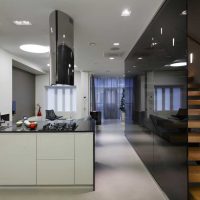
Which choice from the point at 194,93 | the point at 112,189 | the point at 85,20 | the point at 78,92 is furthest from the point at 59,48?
the point at 78,92

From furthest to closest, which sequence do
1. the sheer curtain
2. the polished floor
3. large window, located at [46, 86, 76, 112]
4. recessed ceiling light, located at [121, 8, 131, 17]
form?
the sheer curtain → large window, located at [46, 86, 76, 112] → recessed ceiling light, located at [121, 8, 131, 17] → the polished floor

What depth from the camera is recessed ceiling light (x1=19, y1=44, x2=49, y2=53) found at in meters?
5.45

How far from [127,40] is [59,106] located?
23.1 ft

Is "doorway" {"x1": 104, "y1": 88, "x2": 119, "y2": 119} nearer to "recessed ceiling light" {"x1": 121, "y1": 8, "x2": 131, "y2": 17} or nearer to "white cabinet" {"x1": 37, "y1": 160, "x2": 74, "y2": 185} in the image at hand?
"recessed ceiling light" {"x1": 121, "y1": 8, "x2": 131, "y2": 17}

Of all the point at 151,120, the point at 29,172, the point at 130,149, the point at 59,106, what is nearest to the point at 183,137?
the point at 151,120

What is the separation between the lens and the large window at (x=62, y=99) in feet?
36.0

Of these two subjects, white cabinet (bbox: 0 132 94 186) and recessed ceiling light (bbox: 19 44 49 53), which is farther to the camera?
recessed ceiling light (bbox: 19 44 49 53)

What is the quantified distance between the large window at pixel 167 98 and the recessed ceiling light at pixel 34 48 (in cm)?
370

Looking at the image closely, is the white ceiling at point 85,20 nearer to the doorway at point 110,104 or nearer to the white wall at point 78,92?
the white wall at point 78,92

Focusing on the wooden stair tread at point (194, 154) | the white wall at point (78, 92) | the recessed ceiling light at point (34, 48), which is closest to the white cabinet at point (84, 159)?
the wooden stair tread at point (194, 154)

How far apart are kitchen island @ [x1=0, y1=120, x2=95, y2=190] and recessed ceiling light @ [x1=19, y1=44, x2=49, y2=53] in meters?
3.14

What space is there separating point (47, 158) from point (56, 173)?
0.27 m

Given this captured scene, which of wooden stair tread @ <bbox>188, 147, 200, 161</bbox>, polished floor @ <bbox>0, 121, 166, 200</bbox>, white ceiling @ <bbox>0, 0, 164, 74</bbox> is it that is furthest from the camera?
white ceiling @ <bbox>0, 0, 164, 74</bbox>

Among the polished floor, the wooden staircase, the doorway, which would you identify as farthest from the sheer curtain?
the wooden staircase
